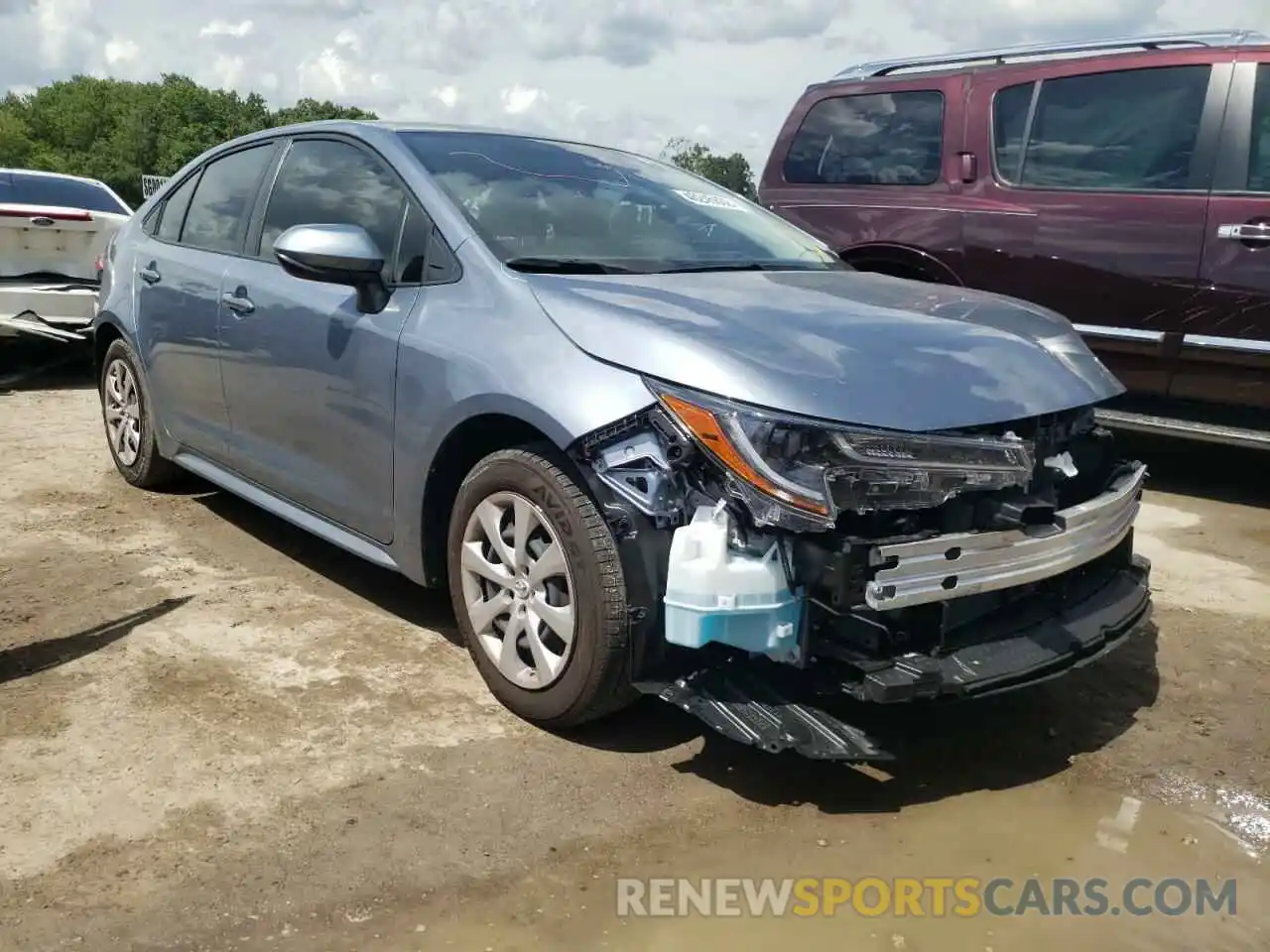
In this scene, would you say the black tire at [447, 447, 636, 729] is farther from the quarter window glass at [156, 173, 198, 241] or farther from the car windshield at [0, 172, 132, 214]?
the car windshield at [0, 172, 132, 214]

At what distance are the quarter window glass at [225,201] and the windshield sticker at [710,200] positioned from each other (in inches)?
64.1

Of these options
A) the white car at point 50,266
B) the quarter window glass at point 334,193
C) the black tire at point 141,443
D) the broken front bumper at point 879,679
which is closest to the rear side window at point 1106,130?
the broken front bumper at point 879,679

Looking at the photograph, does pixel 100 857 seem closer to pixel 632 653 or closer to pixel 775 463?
pixel 632 653

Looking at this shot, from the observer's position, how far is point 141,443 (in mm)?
5348

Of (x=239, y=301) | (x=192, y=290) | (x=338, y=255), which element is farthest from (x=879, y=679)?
(x=192, y=290)

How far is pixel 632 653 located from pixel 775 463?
2.00 feet

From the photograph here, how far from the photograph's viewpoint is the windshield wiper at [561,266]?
3305 mm

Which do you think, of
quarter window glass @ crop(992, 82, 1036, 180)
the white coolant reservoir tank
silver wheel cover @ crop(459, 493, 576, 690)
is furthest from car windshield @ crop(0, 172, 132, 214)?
the white coolant reservoir tank

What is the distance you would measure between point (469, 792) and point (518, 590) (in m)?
0.55

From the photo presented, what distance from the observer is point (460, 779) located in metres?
2.94

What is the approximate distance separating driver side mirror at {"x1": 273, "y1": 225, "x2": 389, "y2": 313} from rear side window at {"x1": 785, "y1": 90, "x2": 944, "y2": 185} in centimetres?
382

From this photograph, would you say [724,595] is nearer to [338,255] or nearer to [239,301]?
[338,255]

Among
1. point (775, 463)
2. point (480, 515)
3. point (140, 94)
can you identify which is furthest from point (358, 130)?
point (140, 94)

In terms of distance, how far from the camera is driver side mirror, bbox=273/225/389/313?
3393 mm
